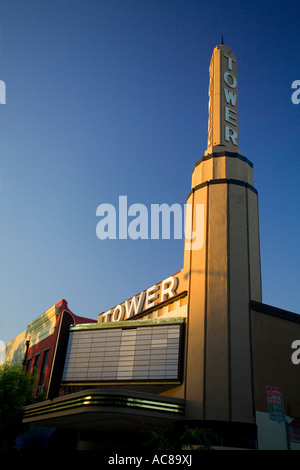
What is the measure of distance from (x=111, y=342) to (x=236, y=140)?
14.9 m

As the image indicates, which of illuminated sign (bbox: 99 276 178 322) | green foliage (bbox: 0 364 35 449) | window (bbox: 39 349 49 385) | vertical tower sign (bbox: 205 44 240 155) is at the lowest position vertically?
green foliage (bbox: 0 364 35 449)

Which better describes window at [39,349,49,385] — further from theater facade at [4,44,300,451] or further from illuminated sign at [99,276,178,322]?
illuminated sign at [99,276,178,322]

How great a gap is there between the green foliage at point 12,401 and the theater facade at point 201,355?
1430 mm

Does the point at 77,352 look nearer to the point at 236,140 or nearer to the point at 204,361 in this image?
the point at 204,361

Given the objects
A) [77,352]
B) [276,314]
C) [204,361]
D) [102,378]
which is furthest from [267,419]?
[77,352]

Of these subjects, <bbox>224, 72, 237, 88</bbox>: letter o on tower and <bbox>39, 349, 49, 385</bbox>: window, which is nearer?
<bbox>224, 72, 237, 88</bbox>: letter o on tower

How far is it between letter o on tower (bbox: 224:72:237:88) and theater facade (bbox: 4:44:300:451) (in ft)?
18.7

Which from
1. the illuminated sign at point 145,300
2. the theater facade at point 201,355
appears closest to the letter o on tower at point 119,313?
the illuminated sign at point 145,300

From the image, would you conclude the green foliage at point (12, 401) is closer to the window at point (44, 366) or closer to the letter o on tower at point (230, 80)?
the window at point (44, 366)

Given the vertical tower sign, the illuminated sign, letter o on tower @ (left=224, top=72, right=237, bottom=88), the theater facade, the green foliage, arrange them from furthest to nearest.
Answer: letter o on tower @ (left=224, top=72, right=237, bottom=88), the vertical tower sign, the green foliage, the illuminated sign, the theater facade

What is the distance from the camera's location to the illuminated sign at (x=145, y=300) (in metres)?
25.2

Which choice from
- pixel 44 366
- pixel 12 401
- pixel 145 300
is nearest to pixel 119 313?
pixel 145 300

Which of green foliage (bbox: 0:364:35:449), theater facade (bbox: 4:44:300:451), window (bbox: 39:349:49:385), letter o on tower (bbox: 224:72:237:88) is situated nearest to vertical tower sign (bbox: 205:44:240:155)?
letter o on tower (bbox: 224:72:237:88)

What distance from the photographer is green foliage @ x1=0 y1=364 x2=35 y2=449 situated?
2614 centimetres
